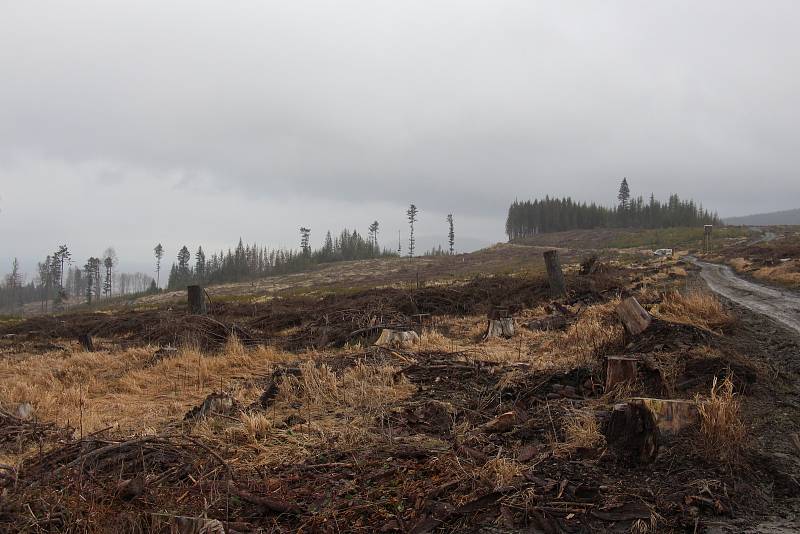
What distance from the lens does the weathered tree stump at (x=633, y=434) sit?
3111 mm

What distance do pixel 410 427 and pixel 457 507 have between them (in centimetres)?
150

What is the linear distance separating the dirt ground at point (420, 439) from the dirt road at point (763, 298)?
1148 millimetres

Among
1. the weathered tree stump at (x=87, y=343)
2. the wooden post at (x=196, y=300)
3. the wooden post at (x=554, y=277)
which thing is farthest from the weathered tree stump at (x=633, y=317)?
the wooden post at (x=196, y=300)

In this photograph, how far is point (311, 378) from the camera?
561 centimetres

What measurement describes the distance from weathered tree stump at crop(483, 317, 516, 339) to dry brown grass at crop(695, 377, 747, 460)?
5.59 m

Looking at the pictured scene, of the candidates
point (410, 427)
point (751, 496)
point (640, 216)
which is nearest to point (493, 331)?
point (410, 427)

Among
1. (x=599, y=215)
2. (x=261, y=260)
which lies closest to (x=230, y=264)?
(x=261, y=260)

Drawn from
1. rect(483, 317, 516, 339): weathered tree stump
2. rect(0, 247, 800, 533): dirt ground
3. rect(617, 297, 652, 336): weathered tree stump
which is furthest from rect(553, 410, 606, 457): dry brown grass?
rect(483, 317, 516, 339): weathered tree stump

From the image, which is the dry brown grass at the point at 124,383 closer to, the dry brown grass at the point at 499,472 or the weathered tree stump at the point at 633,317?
the dry brown grass at the point at 499,472

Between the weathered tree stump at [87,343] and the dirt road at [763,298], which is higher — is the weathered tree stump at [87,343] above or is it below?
below

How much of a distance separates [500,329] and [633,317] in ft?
9.80

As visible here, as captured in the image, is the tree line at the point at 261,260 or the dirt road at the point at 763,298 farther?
the tree line at the point at 261,260

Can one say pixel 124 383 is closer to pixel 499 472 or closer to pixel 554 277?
pixel 499 472

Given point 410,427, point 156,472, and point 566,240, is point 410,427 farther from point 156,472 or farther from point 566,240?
point 566,240
